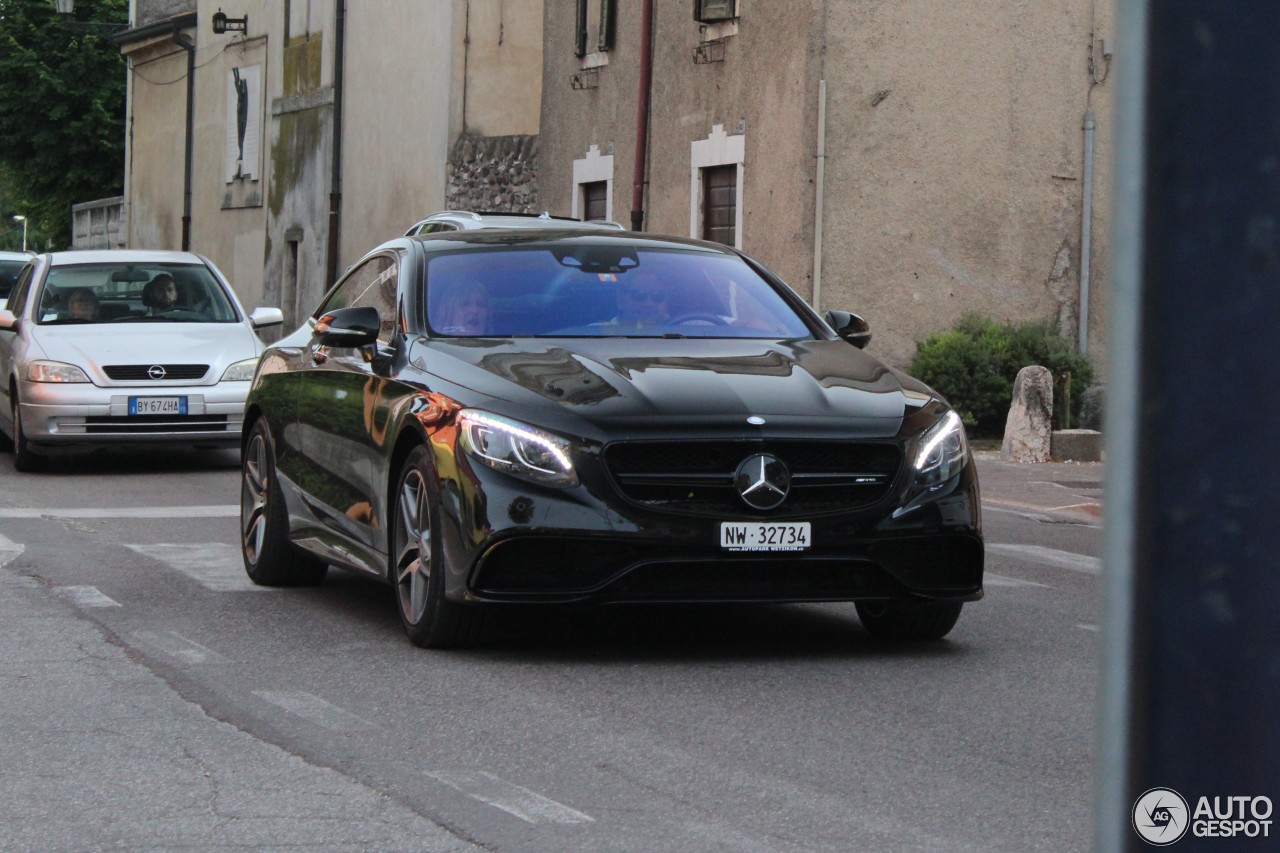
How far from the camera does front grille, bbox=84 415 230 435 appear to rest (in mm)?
15180

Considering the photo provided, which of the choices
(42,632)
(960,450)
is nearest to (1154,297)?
(960,450)

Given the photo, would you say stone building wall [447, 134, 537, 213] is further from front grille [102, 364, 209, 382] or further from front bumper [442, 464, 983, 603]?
front bumper [442, 464, 983, 603]

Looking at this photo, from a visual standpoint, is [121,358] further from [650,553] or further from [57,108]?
[57,108]

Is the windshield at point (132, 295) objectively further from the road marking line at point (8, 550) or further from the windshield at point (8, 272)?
the windshield at point (8, 272)

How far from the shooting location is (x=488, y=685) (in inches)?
258

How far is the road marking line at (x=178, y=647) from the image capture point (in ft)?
23.3

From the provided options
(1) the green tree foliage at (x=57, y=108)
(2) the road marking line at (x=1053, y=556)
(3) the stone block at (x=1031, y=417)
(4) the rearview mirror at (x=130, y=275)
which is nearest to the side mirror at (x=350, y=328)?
(2) the road marking line at (x=1053, y=556)

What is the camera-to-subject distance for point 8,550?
33.9 ft

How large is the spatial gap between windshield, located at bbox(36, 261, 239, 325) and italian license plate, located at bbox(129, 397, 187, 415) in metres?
1.21

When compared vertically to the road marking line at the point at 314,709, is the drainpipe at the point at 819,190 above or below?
above

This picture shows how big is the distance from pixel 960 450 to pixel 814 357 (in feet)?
2.46

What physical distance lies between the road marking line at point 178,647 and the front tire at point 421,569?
68cm

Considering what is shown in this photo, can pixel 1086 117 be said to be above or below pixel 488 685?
above

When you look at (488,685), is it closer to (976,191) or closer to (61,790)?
(61,790)
